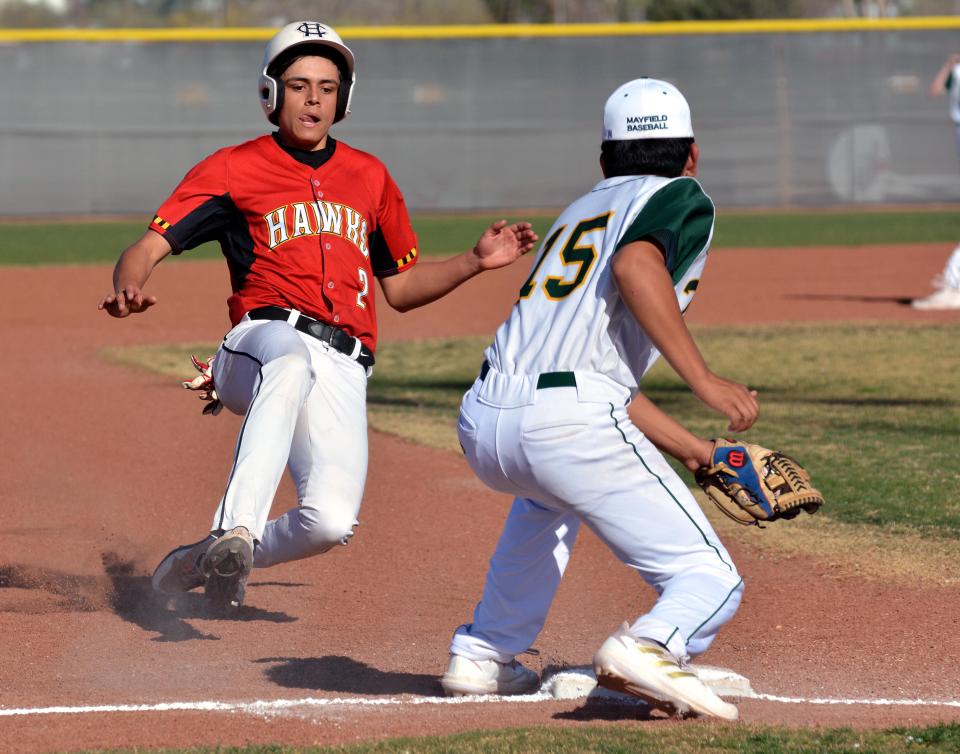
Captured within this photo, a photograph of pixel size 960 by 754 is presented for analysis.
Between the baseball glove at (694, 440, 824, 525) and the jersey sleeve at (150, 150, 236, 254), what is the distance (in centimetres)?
194

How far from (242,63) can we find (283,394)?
22487mm

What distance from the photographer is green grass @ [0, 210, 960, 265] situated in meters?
19.7

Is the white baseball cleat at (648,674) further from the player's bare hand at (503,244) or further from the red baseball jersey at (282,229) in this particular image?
the red baseball jersey at (282,229)

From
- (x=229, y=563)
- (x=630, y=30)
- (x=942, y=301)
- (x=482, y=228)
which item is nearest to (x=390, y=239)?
(x=229, y=563)

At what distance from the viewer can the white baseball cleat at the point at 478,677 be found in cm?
404

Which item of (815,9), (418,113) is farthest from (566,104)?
(815,9)

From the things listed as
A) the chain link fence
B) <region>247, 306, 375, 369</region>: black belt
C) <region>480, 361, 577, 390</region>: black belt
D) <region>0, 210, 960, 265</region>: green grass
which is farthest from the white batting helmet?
the chain link fence

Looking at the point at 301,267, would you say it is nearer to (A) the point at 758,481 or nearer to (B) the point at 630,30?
(A) the point at 758,481

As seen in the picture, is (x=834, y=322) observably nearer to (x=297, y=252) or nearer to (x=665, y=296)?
A: (x=297, y=252)

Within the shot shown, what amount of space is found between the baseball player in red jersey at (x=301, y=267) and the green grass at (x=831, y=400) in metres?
2.79

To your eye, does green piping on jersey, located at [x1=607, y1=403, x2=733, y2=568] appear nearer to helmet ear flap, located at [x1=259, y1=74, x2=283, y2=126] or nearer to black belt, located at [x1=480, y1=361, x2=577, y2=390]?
black belt, located at [x1=480, y1=361, x2=577, y2=390]

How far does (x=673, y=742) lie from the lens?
3.46 meters

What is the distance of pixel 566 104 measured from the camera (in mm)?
26297

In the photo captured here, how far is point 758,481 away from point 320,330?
1.65 meters
